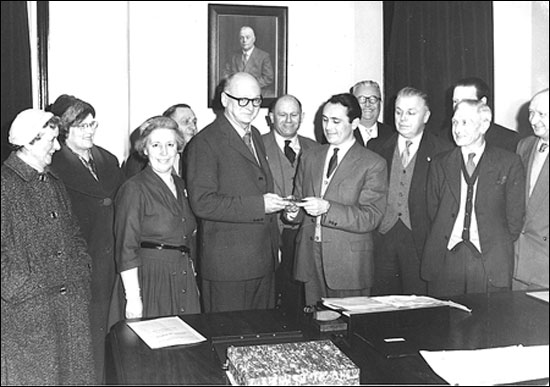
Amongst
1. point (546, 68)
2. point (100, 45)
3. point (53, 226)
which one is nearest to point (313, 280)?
point (53, 226)

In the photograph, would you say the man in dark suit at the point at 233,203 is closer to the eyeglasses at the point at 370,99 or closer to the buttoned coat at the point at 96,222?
the buttoned coat at the point at 96,222

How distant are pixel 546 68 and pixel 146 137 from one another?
1736 millimetres

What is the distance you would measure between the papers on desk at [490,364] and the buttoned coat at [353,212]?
1242 mm

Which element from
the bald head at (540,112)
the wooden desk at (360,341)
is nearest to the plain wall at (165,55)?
the wooden desk at (360,341)

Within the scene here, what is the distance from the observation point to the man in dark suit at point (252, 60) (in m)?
4.64

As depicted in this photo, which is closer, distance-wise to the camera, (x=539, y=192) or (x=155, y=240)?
(x=539, y=192)

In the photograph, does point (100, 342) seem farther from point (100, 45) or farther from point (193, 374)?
point (100, 45)

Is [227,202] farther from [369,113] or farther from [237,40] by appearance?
[237,40]

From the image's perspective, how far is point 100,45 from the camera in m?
3.98

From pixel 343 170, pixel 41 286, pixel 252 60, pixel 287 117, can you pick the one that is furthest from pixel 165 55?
pixel 41 286

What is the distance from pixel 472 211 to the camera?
186 cm

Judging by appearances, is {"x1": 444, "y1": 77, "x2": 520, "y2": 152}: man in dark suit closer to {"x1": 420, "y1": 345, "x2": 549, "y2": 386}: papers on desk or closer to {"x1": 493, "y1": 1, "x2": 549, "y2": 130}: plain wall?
{"x1": 493, "y1": 1, "x2": 549, "y2": 130}: plain wall

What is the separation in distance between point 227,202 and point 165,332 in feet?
3.10

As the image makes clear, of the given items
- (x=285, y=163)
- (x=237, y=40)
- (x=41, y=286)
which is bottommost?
(x=41, y=286)
